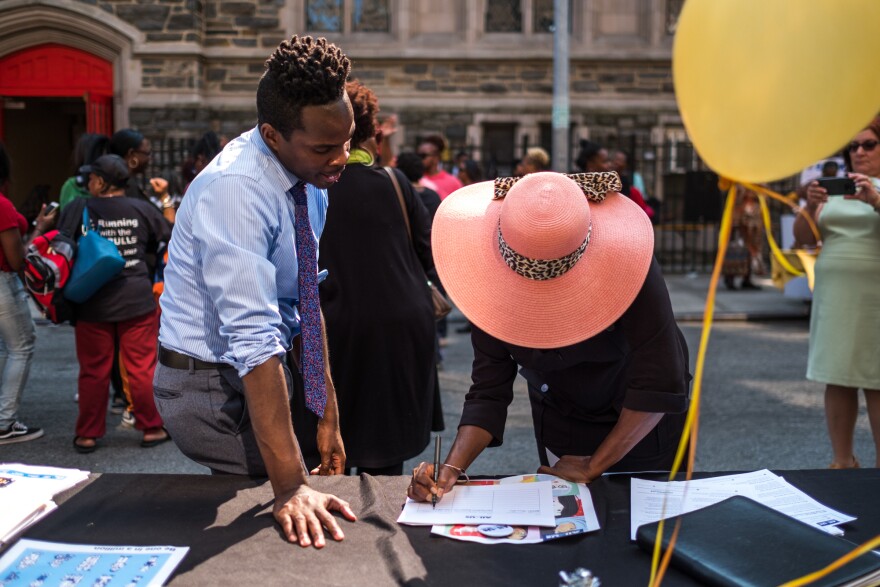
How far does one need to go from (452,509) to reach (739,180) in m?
1.02

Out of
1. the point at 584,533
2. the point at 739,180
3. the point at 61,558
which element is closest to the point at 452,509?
the point at 584,533

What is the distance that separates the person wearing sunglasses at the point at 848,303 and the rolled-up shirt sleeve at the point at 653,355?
7.13 ft

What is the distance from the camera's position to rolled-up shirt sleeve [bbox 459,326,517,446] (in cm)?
227

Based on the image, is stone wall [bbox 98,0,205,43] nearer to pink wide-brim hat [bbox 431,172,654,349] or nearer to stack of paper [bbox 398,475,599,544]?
pink wide-brim hat [bbox 431,172,654,349]

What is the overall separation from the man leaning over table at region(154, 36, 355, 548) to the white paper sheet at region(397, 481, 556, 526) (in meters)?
0.17

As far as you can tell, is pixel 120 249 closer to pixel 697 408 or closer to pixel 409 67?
pixel 697 408

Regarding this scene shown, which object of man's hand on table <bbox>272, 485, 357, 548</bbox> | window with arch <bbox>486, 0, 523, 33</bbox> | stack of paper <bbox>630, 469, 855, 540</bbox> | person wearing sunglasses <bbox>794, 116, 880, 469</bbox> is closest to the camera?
man's hand on table <bbox>272, 485, 357, 548</bbox>

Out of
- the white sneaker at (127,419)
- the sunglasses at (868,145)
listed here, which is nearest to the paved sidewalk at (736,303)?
the sunglasses at (868,145)

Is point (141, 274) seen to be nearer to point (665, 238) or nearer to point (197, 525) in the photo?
point (197, 525)

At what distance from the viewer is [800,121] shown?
4.60 feet

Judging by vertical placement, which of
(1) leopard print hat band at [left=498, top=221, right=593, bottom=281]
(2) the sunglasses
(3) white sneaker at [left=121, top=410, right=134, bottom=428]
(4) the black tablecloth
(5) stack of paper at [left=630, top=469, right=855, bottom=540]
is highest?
(2) the sunglasses

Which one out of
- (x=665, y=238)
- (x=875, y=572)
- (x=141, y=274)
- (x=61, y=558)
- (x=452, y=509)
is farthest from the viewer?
(x=665, y=238)

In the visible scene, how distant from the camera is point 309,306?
88.7 inches

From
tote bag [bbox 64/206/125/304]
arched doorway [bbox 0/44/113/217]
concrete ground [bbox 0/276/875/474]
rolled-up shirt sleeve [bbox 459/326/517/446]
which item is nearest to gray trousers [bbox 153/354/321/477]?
rolled-up shirt sleeve [bbox 459/326/517/446]
